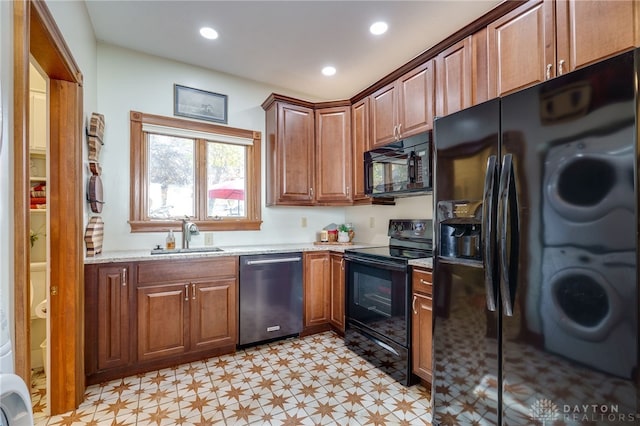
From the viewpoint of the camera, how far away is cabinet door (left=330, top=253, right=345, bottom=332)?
Answer: 9.46ft

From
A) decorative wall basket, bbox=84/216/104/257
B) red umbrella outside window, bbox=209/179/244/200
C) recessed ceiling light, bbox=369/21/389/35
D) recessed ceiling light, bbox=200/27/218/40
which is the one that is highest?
recessed ceiling light, bbox=200/27/218/40

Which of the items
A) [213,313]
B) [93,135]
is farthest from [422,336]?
[93,135]

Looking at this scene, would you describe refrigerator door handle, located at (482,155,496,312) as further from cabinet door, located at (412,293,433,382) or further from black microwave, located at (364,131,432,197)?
black microwave, located at (364,131,432,197)

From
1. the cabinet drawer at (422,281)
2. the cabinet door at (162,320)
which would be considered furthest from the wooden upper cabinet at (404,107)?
the cabinet door at (162,320)

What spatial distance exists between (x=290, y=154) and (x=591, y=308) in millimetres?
2653

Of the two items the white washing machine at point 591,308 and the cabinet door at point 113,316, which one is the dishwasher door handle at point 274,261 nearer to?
the cabinet door at point 113,316

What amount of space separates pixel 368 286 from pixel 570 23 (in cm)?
208

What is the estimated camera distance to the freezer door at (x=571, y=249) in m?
1.04

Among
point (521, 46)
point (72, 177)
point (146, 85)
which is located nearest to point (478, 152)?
point (521, 46)

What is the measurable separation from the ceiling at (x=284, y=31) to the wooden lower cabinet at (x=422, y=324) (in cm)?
195

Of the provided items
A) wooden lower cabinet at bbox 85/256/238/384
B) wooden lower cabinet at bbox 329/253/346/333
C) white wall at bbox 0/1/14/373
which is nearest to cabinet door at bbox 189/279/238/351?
wooden lower cabinet at bbox 85/256/238/384

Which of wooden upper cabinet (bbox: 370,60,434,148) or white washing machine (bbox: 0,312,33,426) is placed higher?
wooden upper cabinet (bbox: 370,60,434,148)

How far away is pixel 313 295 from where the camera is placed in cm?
300

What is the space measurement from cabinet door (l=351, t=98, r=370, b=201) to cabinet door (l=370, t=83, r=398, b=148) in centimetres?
11
